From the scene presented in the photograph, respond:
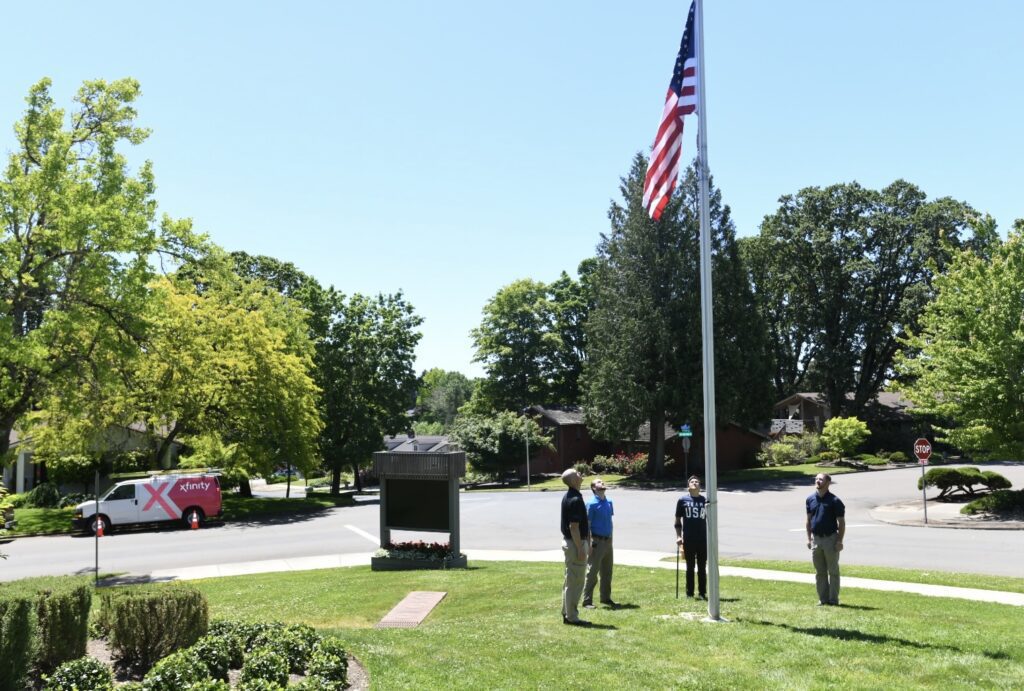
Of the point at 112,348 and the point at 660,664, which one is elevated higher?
the point at 112,348

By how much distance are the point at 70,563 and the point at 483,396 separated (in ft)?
159

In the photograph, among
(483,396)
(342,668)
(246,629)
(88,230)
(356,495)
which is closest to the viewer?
(342,668)

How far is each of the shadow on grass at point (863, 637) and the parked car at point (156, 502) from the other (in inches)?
1056

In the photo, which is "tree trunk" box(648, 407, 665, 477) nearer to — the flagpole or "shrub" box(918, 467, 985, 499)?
"shrub" box(918, 467, 985, 499)

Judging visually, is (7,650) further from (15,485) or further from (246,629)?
(15,485)

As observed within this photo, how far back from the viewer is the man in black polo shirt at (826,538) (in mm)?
11172

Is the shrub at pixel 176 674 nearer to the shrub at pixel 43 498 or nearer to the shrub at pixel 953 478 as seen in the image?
the shrub at pixel 953 478

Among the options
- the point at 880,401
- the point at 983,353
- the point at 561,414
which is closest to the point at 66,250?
the point at 983,353

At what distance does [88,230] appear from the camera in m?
21.2

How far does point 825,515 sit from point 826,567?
2.49 feet

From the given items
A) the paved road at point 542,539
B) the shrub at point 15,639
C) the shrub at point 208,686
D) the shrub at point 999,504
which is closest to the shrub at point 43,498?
the paved road at point 542,539

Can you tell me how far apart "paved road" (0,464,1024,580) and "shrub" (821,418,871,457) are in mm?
16106

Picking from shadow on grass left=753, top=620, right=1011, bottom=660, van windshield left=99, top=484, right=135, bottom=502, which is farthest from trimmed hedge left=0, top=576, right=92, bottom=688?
van windshield left=99, top=484, right=135, bottom=502

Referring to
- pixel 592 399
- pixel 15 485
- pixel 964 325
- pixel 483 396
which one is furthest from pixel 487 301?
pixel 964 325
